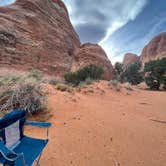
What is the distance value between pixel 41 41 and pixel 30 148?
1968 centimetres

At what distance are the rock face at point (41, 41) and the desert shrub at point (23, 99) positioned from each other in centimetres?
1210

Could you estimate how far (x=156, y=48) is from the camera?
150 ft

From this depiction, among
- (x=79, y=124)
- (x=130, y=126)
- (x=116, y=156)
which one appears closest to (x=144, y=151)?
(x=116, y=156)

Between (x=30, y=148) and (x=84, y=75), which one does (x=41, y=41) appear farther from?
(x=30, y=148)

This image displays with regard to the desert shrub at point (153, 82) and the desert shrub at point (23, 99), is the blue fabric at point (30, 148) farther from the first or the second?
the desert shrub at point (153, 82)

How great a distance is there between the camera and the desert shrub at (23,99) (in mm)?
3475

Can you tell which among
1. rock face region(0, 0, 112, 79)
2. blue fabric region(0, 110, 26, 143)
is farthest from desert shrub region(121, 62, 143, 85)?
blue fabric region(0, 110, 26, 143)

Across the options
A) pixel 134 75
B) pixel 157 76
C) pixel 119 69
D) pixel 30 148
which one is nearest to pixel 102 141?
pixel 30 148

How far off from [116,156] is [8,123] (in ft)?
5.86

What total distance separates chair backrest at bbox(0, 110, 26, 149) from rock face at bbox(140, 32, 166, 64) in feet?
161

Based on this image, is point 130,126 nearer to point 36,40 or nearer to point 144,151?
point 144,151

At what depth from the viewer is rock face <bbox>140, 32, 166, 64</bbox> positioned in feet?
142

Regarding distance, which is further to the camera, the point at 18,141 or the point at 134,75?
the point at 134,75

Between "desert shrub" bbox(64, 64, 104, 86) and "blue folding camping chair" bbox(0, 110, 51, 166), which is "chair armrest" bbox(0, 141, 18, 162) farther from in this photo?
"desert shrub" bbox(64, 64, 104, 86)
